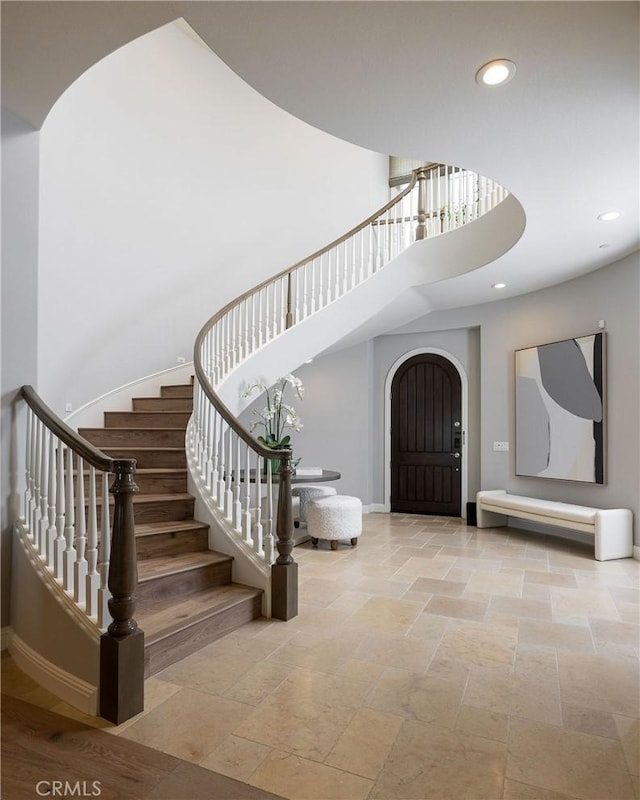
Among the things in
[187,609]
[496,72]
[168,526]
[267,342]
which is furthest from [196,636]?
[267,342]

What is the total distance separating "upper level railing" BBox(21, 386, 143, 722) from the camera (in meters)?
2.16

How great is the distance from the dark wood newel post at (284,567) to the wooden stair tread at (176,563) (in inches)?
15.1

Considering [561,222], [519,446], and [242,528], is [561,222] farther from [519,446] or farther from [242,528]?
[242,528]

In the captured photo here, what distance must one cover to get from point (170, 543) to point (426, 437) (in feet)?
15.6

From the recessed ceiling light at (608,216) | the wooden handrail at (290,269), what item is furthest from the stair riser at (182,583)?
the recessed ceiling light at (608,216)

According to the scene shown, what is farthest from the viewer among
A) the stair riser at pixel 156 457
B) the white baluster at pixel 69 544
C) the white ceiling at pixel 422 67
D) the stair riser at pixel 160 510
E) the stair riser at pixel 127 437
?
the stair riser at pixel 127 437

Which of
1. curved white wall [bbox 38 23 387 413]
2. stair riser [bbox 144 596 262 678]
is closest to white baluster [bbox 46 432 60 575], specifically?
stair riser [bbox 144 596 262 678]

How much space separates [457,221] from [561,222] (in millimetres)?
1751

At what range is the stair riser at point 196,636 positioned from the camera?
99.6 inches

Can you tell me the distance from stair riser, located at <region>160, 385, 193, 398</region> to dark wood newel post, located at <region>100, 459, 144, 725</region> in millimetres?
3303

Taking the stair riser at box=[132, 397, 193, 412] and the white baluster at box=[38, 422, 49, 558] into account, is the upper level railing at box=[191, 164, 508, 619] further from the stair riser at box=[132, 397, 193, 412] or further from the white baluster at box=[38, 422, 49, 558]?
the white baluster at box=[38, 422, 49, 558]

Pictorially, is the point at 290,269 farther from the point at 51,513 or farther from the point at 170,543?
the point at 51,513

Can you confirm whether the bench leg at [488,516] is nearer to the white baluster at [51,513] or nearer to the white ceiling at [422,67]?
the white ceiling at [422,67]

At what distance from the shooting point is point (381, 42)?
216 cm
